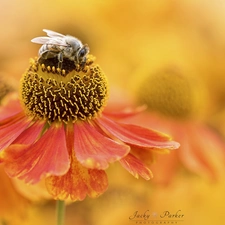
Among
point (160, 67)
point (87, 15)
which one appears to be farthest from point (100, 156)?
point (87, 15)

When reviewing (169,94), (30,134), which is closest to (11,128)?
(30,134)

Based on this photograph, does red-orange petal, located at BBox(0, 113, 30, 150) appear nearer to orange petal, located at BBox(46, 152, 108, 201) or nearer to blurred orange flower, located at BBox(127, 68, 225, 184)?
orange petal, located at BBox(46, 152, 108, 201)

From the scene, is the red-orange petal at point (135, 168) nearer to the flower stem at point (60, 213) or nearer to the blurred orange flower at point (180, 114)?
the flower stem at point (60, 213)

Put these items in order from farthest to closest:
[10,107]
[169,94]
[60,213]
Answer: [169,94], [10,107], [60,213]

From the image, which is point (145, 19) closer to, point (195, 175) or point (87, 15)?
point (87, 15)

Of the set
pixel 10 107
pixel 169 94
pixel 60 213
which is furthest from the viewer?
pixel 169 94

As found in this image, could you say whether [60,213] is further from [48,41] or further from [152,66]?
[152,66]

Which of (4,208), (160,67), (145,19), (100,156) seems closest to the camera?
(100,156)
